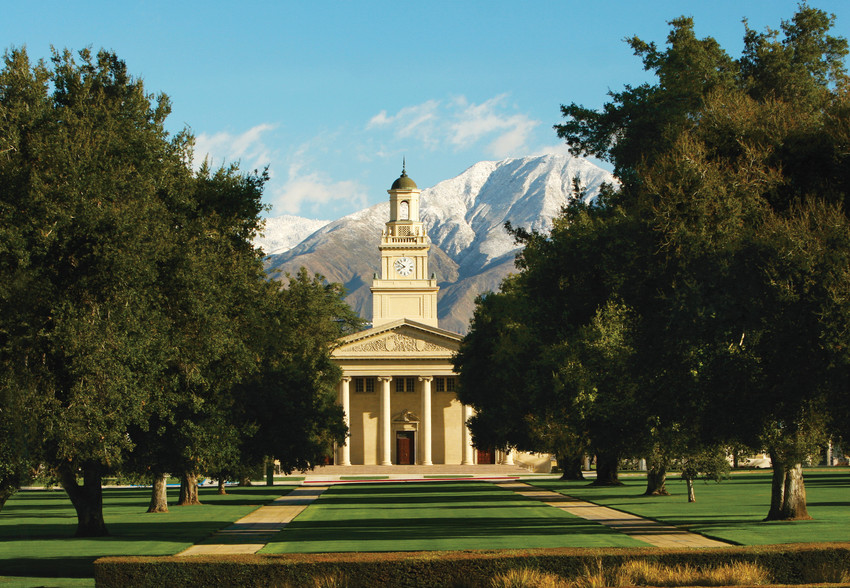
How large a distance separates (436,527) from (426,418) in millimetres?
77021

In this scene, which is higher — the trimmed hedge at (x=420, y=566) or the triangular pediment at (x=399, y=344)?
the triangular pediment at (x=399, y=344)

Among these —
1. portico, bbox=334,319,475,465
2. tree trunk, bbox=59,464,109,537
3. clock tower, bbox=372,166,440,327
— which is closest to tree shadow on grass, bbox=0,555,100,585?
tree trunk, bbox=59,464,109,537

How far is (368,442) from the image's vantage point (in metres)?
115

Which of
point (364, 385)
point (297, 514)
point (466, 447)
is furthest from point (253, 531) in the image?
point (364, 385)

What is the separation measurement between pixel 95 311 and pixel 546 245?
16.3 meters

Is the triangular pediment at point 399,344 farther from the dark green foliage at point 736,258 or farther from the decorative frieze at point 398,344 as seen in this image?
the dark green foliage at point 736,258

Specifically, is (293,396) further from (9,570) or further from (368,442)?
(368,442)

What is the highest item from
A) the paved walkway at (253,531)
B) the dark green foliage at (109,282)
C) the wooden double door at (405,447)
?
the dark green foliage at (109,282)

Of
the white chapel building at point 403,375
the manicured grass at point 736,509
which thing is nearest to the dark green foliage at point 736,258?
the manicured grass at point 736,509

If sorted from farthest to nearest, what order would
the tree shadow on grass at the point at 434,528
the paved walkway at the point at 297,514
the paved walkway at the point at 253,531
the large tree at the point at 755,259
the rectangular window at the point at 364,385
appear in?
the rectangular window at the point at 364,385, the tree shadow on grass at the point at 434,528, the paved walkway at the point at 297,514, the paved walkway at the point at 253,531, the large tree at the point at 755,259

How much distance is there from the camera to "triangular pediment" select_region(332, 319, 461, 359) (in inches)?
4365

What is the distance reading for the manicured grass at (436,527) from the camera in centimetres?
2816

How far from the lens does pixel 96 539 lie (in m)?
31.5

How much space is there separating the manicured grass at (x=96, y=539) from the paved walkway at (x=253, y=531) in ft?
1.75
